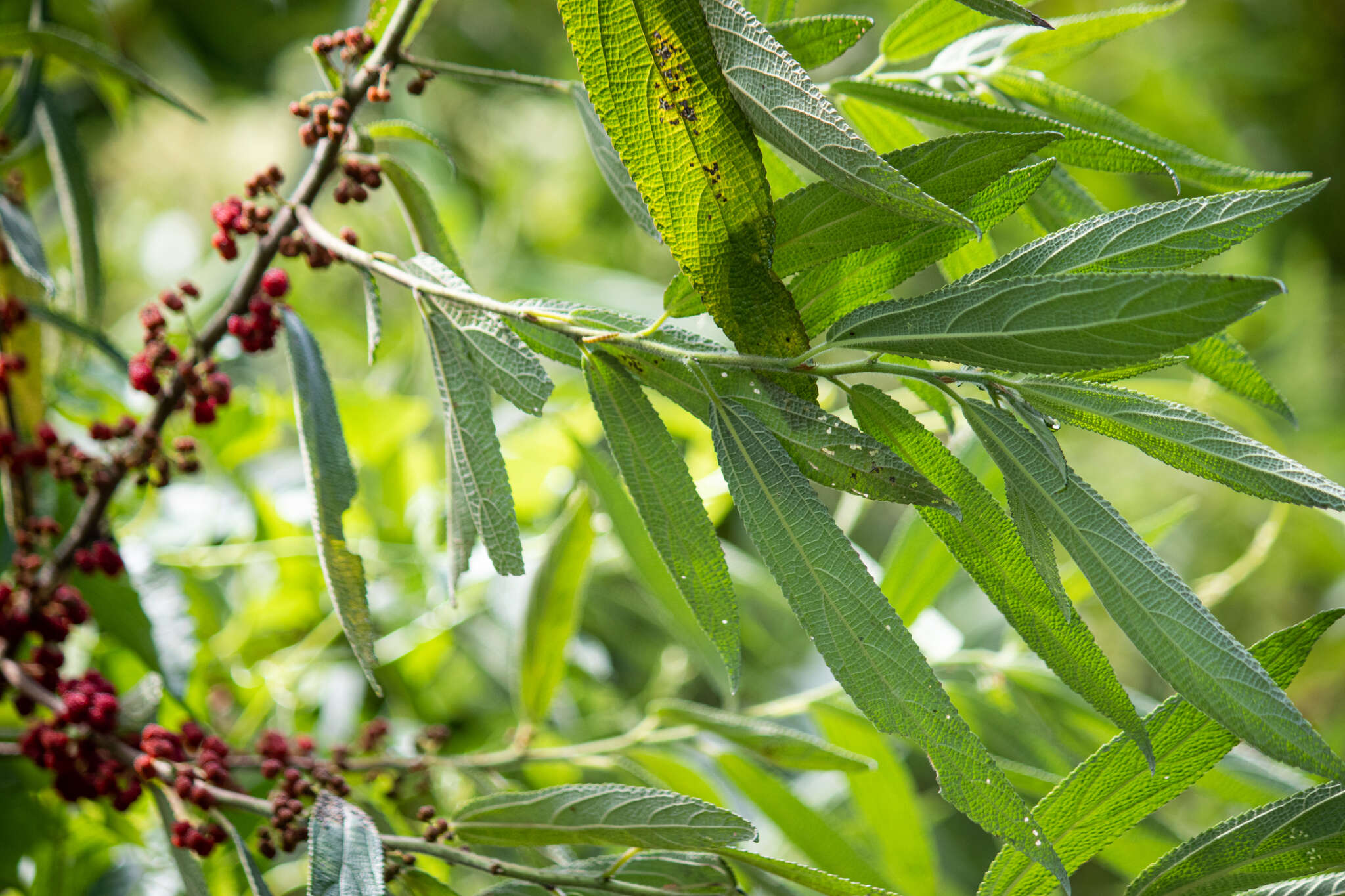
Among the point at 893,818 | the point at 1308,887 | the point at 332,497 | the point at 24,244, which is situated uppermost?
the point at 24,244

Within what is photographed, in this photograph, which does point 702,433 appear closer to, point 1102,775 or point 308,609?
point 308,609

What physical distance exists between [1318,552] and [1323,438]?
0.80 ft

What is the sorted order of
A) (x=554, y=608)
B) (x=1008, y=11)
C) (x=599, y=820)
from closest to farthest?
(x=1008, y=11)
(x=599, y=820)
(x=554, y=608)

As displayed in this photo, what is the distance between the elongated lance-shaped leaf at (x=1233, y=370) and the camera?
1.23 ft

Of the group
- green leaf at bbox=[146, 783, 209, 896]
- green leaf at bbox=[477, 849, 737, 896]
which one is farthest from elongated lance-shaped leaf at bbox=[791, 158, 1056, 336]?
green leaf at bbox=[146, 783, 209, 896]

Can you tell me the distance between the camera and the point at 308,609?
829 mm

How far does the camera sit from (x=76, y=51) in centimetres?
53

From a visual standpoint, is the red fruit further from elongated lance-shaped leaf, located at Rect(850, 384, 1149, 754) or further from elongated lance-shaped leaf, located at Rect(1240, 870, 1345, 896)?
elongated lance-shaped leaf, located at Rect(1240, 870, 1345, 896)

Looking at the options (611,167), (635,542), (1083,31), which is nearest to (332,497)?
(611,167)

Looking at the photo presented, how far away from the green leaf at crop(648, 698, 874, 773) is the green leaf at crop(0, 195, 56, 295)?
1.22 feet

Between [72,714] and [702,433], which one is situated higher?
[702,433]

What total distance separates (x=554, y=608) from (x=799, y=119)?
38 cm

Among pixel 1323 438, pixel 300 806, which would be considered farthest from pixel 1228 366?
pixel 1323 438

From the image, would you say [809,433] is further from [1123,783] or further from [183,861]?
[183,861]
